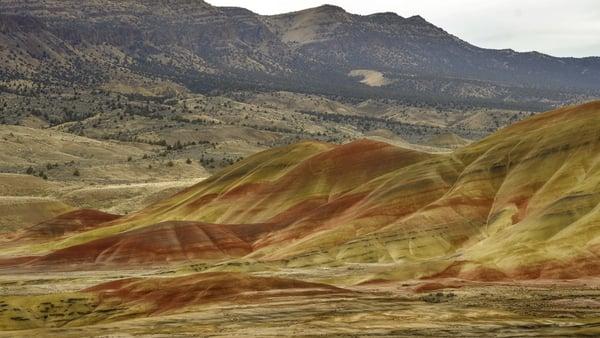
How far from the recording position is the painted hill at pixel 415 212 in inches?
2921

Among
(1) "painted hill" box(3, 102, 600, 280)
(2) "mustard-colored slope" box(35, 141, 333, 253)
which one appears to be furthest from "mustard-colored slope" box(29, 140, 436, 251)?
(1) "painted hill" box(3, 102, 600, 280)

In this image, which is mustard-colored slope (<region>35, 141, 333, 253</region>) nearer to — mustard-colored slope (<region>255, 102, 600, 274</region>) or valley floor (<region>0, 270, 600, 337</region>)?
mustard-colored slope (<region>255, 102, 600, 274</region>)

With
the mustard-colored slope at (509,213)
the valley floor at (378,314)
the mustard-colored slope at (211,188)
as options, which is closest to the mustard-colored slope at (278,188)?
the mustard-colored slope at (211,188)

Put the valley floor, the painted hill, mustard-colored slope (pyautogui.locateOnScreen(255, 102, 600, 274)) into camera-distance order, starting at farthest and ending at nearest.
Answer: mustard-colored slope (pyautogui.locateOnScreen(255, 102, 600, 274)) < the painted hill < the valley floor

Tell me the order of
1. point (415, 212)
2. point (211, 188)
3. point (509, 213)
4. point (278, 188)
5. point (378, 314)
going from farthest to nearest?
point (211, 188) → point (278, 188) → point (415, 212) → point (509, 213) → point (378, 314)

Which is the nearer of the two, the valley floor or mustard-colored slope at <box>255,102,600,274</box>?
the valley floor

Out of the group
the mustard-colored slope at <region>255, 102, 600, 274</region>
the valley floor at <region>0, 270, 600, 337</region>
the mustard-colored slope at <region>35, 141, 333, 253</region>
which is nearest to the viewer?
the valley floor at <region>0, 270, 600, 337</region>

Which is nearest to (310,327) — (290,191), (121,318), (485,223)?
(121,318)

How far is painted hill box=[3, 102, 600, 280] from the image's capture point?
243ft

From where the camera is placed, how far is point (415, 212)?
304 feet

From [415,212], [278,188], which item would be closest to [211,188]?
[278,188]

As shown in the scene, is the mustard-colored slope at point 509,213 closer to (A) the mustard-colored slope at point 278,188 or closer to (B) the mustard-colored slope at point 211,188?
(A) the mustard-colored slope at point 278,188

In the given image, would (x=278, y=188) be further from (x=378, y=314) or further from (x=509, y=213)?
(x=378, y=314)

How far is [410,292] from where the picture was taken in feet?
208
